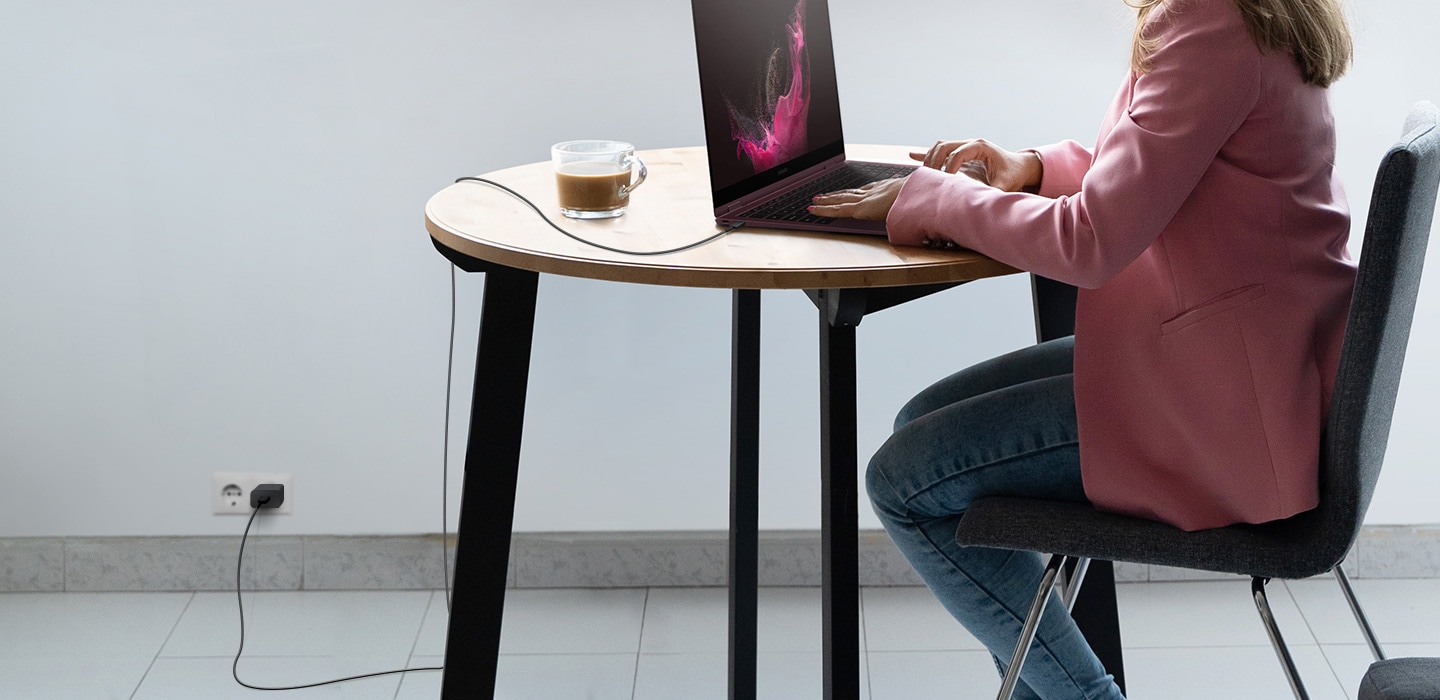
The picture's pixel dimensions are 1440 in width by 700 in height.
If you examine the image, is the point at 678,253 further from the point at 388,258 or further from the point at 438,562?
the point at 438,562

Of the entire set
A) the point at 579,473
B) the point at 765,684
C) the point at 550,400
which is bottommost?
the point at 765,684

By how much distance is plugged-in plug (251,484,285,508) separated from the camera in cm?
220

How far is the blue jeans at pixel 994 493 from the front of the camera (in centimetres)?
→ 130

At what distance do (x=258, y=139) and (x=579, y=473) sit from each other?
0.77 m

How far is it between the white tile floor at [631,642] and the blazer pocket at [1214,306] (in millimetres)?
912

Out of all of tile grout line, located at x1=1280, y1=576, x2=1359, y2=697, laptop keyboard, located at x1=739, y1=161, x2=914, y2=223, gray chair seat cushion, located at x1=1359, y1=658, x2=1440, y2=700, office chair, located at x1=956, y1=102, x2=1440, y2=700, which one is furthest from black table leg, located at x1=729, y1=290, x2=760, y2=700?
tile grout line, located at x1=1280, y1=576, x2=1359, y2=697

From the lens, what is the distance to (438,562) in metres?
2.24

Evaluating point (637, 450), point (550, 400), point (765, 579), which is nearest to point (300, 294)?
point (550, 400)

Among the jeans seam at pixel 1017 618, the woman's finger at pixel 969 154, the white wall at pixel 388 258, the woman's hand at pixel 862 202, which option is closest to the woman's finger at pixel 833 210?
the woman's hand at pixel 862 202

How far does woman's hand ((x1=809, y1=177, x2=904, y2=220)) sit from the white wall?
2.64 ft

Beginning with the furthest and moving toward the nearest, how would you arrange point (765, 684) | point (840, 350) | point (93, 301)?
point (93, 301) → point (765, 684) → point (840, 350)

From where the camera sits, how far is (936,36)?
80.5 inches

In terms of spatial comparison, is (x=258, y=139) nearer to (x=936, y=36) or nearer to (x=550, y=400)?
(x=550, y=400)

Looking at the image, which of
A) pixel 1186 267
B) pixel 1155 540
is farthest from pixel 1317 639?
pixel 1186 267
